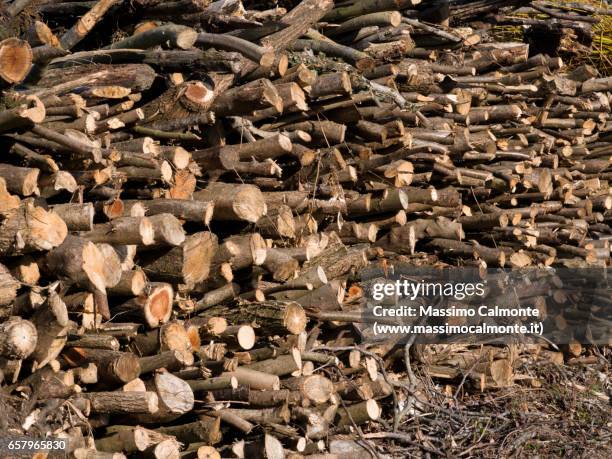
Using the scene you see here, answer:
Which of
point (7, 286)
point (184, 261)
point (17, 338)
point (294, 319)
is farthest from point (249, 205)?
point (17, 338)

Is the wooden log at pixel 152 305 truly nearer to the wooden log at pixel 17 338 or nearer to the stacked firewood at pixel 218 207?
the stacked firewood at pixel 218 207

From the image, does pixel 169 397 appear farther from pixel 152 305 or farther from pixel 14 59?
pixel 14 59

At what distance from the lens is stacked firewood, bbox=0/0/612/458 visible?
341 centimetres

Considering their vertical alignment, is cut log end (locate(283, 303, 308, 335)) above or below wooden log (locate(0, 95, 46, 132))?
below

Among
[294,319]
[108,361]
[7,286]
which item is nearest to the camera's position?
[7,286]

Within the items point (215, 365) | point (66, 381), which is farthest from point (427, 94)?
point (66, 381)

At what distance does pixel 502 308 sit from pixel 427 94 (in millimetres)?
1781

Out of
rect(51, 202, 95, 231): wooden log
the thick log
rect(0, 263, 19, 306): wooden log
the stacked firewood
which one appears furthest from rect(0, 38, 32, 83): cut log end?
the thick log

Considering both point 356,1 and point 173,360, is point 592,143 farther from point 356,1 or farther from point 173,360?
point 173,360

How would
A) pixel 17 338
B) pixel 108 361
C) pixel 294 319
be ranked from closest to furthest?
pixel 17 338
pixel 108 361
pixel 294 319

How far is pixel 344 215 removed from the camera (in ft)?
17.8

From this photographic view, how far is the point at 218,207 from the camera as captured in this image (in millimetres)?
4141

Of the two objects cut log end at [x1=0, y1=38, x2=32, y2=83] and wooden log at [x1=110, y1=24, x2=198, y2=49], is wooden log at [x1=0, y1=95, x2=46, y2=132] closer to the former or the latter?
cut log end at [x1=0, y1=38, x2=32, y2=83]

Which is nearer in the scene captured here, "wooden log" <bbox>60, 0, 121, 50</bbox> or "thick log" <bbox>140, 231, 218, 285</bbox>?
"thick log" <bbox>140, 231, 218, 285</bbox>
